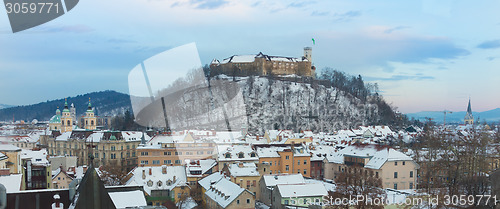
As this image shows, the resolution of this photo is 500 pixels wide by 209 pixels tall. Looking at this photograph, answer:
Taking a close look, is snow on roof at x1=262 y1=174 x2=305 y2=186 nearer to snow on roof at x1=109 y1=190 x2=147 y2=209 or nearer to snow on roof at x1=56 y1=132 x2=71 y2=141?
snow on roof at x1=109 y1=190 x2=147 y2=209

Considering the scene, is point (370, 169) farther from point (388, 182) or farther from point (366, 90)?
point (366, 90)

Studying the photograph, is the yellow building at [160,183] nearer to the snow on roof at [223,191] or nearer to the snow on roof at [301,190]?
the snow on roof at [223,191]

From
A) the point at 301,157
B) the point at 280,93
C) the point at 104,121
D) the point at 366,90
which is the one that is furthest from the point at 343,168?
the point at 104,121

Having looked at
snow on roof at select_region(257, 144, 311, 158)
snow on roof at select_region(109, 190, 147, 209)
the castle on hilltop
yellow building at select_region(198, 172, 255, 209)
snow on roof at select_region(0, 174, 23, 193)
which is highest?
the castle on hilltop

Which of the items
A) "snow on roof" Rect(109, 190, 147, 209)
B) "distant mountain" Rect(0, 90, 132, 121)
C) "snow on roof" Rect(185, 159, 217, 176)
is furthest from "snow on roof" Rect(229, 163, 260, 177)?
"distant mountain" Rect(0, 90, 132, 121)

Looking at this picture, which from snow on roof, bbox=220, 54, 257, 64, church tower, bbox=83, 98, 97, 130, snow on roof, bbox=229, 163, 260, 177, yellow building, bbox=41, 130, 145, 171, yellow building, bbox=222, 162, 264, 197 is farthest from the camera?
snow on roof, bbox=220, 54, 257, 64

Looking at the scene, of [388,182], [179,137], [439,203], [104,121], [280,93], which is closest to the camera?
[439,203]
